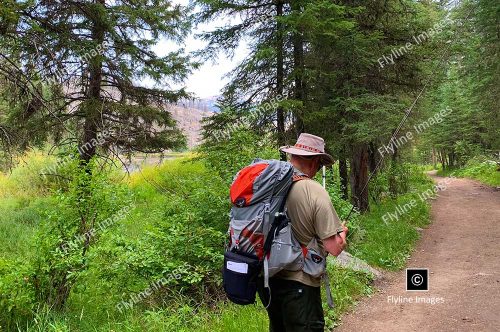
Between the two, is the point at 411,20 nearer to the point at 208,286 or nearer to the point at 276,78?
the point at 276,78

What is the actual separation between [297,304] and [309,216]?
68 cm

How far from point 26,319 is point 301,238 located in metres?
4.21

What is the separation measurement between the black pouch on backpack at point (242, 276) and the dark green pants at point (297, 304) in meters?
0.19

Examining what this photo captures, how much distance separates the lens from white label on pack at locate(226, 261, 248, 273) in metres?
2.96

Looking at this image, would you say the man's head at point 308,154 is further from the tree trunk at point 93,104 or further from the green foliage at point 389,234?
the tree trunk at point 93,104

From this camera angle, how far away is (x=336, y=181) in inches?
424

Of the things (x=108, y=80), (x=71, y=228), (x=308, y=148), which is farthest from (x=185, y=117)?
(x=308, y=148)

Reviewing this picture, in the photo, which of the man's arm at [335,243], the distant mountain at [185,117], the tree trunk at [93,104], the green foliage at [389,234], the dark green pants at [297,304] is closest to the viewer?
the man's arm at [335,243]

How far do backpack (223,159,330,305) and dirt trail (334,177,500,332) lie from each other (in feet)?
10.3

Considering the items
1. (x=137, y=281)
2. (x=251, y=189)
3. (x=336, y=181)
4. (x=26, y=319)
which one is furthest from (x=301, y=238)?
(x=336, y=181)

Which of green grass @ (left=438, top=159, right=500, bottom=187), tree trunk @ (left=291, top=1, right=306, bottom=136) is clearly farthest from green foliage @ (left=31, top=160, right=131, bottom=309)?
green grass @ (left=438, top=159, right=500, bottom=187)

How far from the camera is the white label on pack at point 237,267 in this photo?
2.96m

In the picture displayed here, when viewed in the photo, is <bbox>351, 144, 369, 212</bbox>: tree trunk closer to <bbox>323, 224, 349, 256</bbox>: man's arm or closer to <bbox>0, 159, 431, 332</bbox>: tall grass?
<bbox>0, 159, 431, 332</bbox>: tall grass

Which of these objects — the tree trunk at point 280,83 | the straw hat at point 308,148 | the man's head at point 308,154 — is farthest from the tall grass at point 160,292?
the tree trunk at point 280,83
